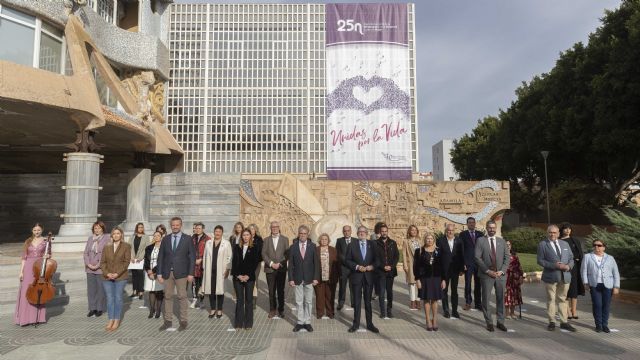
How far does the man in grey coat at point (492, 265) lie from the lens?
7309mm

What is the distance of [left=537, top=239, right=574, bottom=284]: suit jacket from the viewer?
24.0 feet

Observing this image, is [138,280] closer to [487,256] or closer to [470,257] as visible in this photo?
[470,257]

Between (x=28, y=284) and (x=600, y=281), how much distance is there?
10.9 meters

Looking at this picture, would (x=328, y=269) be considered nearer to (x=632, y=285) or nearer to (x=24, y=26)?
(x=632, y=285)

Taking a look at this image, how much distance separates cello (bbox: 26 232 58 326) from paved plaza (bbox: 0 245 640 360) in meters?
0.55

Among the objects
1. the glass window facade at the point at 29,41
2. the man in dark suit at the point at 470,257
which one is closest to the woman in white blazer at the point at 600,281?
the man in dark suit at the point at 470,257

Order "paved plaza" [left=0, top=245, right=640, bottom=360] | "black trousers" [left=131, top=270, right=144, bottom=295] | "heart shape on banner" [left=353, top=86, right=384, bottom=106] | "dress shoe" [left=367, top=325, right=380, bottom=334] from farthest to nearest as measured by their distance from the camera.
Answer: "heart shape on banner" [left=353, top=86, right=384, bottom=106]
"black trousers" [left=131, top=270, right=144, bottom=295]
"dress shoe" [left=367, top=325, right=380, bottom=334]
"paved plaza" [left=0, top=245, right=640, bottom=360]

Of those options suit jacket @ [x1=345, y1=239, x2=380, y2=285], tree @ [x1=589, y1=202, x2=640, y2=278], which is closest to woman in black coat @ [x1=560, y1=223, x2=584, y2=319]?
tree @ [x1=589, y1=202, x2=640, y2=278]

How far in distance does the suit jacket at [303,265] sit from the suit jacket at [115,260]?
10.7ft

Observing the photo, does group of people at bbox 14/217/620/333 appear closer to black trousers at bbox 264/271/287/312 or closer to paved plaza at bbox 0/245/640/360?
black trousers at bbox 264/271/287/312

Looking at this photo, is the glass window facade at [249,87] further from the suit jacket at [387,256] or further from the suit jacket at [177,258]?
the suit jacket at [177,258]

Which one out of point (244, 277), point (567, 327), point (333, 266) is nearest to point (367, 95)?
point (333, 266)

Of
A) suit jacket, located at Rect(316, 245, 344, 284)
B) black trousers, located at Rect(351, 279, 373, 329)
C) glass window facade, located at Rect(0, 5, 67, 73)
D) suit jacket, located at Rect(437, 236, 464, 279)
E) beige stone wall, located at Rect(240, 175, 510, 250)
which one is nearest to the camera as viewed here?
black trousers, located at Rect(351, 279, 373, 329)

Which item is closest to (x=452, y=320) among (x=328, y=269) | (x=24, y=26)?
(x=328, y=269)
